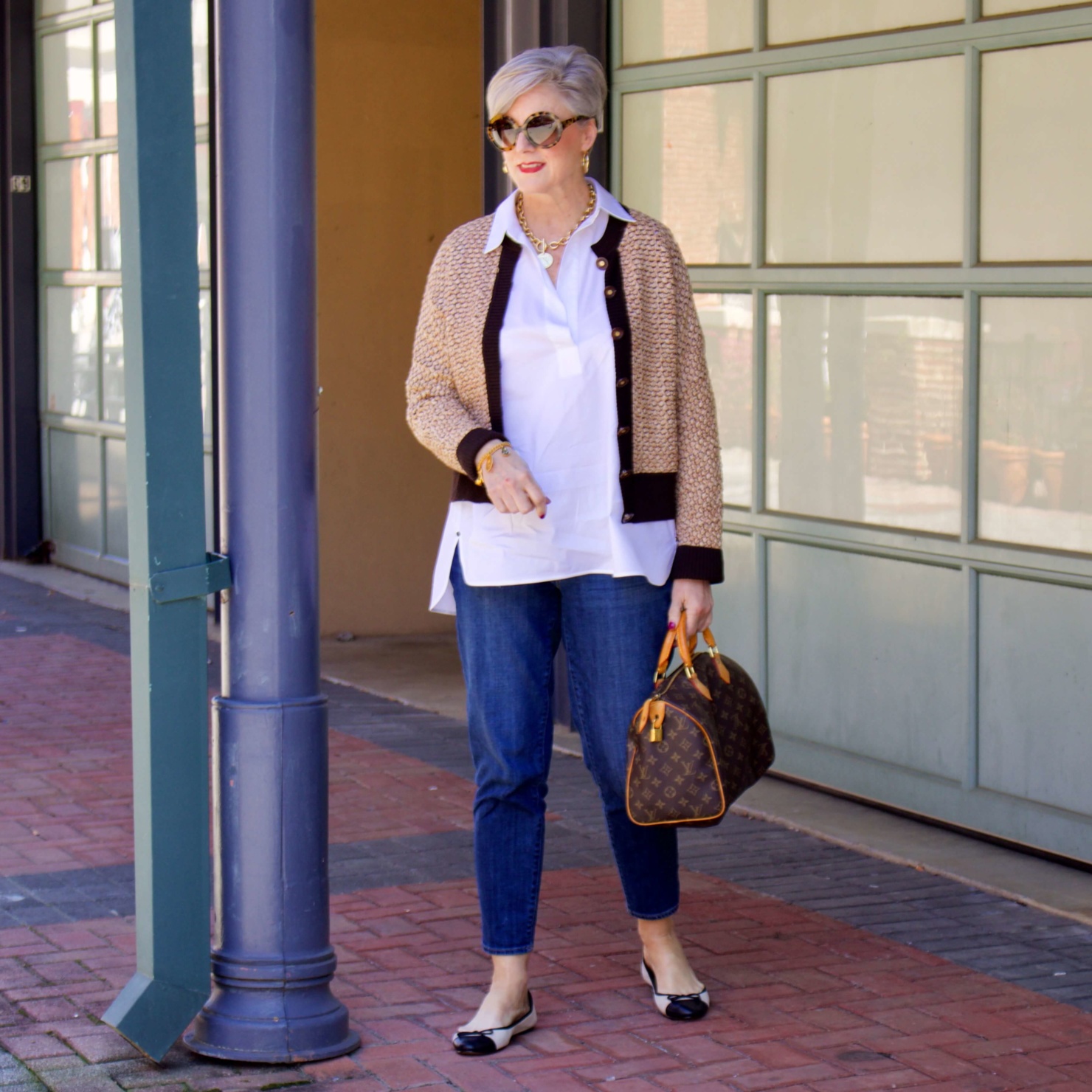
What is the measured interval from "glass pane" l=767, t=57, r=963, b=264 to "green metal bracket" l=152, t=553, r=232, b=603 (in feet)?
8.99

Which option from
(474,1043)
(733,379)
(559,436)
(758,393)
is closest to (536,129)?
(559,436)

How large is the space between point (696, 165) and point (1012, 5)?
147 cm

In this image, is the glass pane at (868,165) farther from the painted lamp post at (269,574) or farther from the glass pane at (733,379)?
the painted lamp post at (269,574)

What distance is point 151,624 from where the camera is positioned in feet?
11.9

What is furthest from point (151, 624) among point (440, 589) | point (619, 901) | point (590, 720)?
point (619, 901)

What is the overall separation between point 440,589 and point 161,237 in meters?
0.89

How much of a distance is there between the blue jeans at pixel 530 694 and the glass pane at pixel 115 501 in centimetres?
780

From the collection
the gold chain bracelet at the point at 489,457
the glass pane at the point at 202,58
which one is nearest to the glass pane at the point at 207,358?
the glass pane at the point at 202,58

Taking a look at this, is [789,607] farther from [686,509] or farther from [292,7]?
[292,7]

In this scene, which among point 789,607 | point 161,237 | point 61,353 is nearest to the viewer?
point 161,237

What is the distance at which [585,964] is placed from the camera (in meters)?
4.36

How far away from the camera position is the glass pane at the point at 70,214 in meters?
11.6

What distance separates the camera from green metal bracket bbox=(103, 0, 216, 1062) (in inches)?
140

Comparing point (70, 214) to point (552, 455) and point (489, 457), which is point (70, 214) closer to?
point (552, 455)
